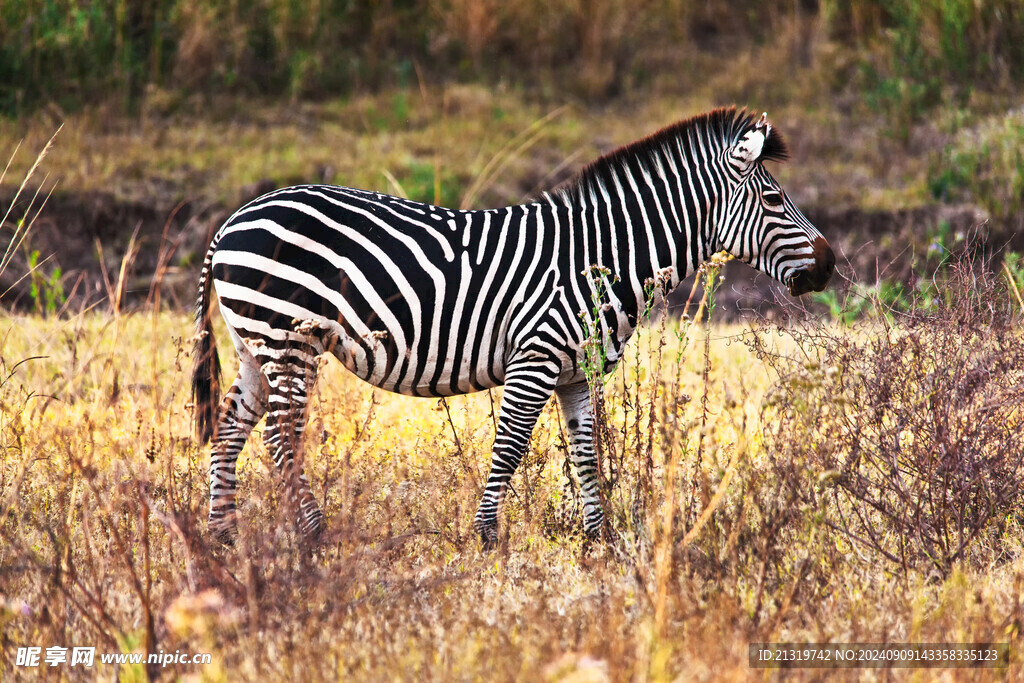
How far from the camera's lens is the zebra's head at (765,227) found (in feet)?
14.5

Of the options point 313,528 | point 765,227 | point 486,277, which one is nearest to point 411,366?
point 486,277

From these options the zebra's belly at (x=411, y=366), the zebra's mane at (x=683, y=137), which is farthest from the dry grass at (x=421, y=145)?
the zebra's belly at (x=411, y=366)

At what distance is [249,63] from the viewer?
12.5 metres

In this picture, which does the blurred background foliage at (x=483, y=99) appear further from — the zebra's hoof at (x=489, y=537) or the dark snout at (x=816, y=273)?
the zebra's hoof at (x=489, y=537)

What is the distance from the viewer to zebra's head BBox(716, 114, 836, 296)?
442cm

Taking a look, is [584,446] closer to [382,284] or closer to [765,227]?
[382,284]

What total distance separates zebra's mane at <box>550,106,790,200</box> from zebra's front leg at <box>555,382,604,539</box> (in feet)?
3.28

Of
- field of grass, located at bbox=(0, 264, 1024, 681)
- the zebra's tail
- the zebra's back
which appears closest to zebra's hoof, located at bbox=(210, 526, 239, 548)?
field of grass, located at bbox=(0, 264, 1024, 681)

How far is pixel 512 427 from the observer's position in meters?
4.24

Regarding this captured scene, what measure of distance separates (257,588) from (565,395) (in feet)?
6.41

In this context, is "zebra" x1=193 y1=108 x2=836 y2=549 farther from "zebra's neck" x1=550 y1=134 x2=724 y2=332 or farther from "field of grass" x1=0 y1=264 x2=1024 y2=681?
"field of grass" x1=0 y1=264 x2=1024 y2=681

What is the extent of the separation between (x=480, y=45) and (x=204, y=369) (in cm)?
990

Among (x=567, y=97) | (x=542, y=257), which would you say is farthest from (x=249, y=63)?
(x=542, y=257)

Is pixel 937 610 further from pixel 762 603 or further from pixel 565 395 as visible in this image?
pixel 565 395
